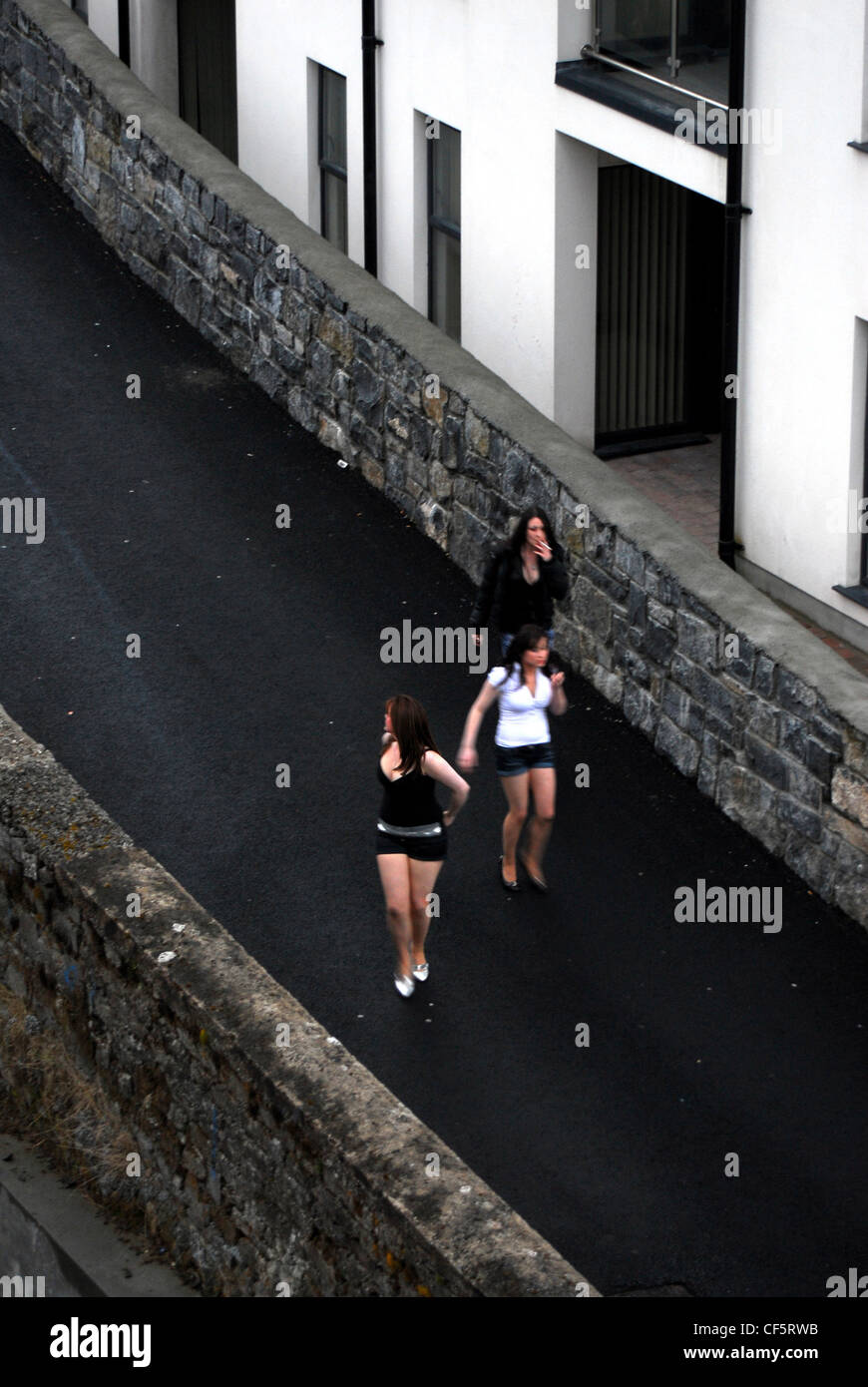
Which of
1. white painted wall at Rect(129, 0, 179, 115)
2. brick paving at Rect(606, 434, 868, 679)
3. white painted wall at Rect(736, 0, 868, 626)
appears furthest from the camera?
white painted wall at Rect(129, 0, 179, 115)

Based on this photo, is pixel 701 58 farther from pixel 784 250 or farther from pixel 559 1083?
pixel 559 1083

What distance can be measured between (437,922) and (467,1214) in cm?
408

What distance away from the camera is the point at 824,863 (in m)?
12.5

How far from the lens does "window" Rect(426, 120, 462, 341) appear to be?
18.2m

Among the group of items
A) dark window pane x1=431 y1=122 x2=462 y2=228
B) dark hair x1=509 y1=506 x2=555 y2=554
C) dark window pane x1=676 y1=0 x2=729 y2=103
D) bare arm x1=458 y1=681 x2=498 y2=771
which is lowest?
bare arm x1=458 y1=681 x2=498 y2=771

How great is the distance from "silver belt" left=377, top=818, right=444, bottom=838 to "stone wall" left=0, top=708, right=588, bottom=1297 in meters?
1.36

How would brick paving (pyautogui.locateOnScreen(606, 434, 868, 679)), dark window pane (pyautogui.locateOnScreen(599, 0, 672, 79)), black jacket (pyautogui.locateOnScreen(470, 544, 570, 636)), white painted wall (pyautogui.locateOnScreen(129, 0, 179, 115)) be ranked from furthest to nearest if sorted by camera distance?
white painted wall (pyautogui.locateOnScreen(129, 0, 179, 115)), brick paving (pyautogui.locateOnScreen(606, 434, 868, 679)), dark window pane (pyautogui.locateOnScreen(599, 0, 672, 79)), black jacket (pyautogui.locateOnScreen(470, 544, 570, 636))

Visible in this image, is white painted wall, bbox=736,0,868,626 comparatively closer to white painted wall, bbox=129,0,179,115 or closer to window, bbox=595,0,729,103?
window, bbox=595,0,729,103

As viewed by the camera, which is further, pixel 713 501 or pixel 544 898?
pixel 713 501

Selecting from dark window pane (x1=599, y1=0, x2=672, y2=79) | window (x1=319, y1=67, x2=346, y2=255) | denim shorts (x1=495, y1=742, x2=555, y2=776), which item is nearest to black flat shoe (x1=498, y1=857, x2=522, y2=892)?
denim shorts (x1=495, y1=742, x2=555, y2=776)

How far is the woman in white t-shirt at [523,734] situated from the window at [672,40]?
492cm

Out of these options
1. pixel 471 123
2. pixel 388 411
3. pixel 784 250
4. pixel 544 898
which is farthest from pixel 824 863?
pixel 471 123

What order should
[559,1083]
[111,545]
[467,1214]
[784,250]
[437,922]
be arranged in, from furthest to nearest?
[111,545] → [784,250] → [437,922] → [559,1083] → [467,1214]

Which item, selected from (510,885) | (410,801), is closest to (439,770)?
(410,801)
